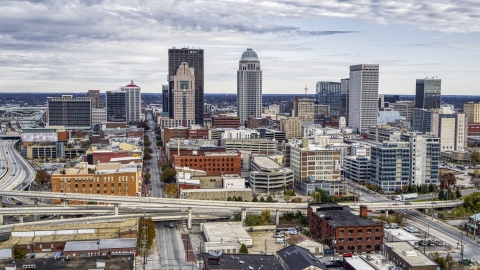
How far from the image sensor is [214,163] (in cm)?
8600

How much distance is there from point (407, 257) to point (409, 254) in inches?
20.9

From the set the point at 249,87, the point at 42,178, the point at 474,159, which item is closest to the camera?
the point at 42,178

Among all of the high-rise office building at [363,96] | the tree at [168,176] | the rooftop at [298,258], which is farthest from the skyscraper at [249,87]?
the rooftop at [298,258]

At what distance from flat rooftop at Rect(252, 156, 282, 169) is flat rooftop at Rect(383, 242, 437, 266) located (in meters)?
34.4

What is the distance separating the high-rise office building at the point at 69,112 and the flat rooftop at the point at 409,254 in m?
127

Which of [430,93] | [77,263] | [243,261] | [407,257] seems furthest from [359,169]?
[430,93]

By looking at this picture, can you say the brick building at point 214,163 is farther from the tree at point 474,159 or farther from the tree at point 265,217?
the tree at point 474,159

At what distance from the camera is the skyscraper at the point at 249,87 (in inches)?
7008

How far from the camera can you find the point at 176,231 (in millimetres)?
55531

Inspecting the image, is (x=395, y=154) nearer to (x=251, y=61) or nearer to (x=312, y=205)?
(x=312, y=205)

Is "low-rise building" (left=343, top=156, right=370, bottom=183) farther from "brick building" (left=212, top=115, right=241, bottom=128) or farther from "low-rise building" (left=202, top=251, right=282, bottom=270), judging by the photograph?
"brick building" (left=212, top=115, right=241, bottom=128)

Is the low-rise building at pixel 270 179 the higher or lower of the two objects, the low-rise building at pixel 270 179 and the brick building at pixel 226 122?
the lower

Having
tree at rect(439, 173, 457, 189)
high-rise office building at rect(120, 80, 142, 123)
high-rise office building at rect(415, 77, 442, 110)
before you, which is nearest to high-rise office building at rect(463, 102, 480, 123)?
high-rise office building at rect(415, 77, 442, 110)

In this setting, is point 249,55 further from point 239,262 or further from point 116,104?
point 239,262
